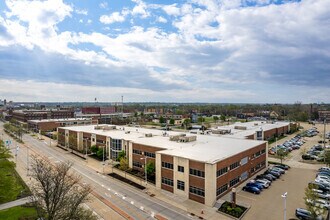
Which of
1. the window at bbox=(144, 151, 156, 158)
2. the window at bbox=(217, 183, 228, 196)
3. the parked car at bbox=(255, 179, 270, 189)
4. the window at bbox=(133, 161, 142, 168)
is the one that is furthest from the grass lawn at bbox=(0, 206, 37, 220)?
the parked car at bbox=(255, 179, 270, 189)

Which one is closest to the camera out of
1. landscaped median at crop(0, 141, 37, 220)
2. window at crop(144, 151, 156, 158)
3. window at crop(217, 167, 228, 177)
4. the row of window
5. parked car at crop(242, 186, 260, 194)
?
landscaped median at crop(0, 141, 37, 220)

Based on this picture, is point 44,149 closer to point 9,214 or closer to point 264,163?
point 9,214

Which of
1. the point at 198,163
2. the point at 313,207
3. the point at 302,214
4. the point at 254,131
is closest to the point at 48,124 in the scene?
the point at 254,131

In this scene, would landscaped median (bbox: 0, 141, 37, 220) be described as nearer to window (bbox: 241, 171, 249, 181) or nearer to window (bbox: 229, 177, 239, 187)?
window (bbox: 229, 177, 239, 187)

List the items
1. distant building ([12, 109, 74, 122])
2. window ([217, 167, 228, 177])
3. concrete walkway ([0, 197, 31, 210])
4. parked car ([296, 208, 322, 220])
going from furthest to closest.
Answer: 1. distant building ([12, 109, 74, 122])
2. window ([217, 167, 228, 177])
3. concrete walkway ([0, 197, 31, 210])
4. parked car ([296, 208, 322, 220])

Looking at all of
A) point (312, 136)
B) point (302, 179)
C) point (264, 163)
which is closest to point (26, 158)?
point (264, 163)

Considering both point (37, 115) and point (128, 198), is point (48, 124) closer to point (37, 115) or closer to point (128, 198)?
point (37, 115)
